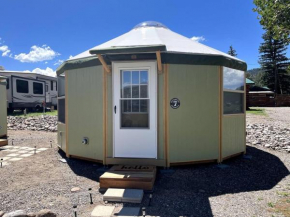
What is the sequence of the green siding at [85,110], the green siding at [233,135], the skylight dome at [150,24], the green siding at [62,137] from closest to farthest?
the green siding at [85,110] < the green siding at [233,135] < the green siding at [62,137] < the skylight dome at [150,24]

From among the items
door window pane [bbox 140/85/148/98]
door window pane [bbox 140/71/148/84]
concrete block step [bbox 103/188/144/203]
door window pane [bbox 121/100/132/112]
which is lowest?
concrete block step [bbox 103/188/144/203]

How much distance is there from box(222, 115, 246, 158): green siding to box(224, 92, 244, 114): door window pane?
0.44 ft

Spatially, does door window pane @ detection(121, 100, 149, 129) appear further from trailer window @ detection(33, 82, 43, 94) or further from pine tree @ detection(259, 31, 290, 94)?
pine tree @ detection(259, 31, 290, 94)

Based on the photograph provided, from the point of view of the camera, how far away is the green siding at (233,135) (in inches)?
182

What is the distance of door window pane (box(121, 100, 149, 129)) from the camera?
13.9ft

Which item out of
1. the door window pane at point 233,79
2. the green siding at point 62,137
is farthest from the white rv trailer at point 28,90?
the door window pane at point 233,79

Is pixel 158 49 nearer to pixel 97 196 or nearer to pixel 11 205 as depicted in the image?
pixel 97 196

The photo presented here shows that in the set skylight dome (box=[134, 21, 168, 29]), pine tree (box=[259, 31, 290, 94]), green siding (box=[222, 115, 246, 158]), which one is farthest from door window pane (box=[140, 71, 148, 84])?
pine tree (box=[259, 31, 290, 94])

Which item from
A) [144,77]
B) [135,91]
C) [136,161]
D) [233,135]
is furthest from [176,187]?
[233,135]

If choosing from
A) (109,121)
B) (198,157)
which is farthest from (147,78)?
(198,157)

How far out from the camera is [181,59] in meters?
4.15

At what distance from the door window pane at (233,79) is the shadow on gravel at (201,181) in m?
1.65

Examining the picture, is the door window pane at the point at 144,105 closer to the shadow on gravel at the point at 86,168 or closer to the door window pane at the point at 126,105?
the door window pane at the point at 126,105

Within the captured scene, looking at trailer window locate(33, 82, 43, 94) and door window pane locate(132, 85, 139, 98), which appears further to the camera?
trailer window locate(33, 82, 43, 94)
